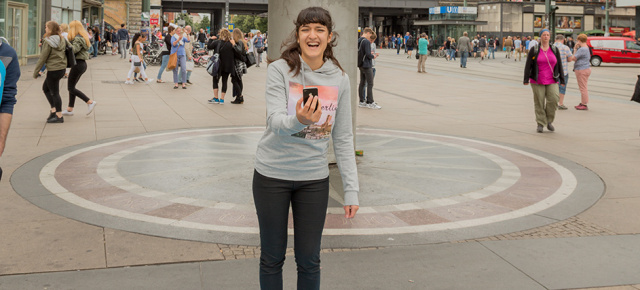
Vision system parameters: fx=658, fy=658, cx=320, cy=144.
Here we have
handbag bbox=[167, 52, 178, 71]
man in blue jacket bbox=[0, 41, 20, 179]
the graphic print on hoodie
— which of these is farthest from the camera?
handbag bbox=[167, 52, 178, 71]

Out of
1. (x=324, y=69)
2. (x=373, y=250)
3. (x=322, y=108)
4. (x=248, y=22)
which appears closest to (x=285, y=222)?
(x=322, y=108)

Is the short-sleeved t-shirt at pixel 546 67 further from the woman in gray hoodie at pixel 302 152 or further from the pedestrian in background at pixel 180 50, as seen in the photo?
the pedestrian in background at pixel 180 50

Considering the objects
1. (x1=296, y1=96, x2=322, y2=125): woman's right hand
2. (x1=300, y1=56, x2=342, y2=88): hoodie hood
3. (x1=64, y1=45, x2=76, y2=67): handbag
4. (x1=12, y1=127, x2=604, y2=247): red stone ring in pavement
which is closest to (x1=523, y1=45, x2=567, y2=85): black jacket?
(x1=12, y1=127, x2=604, y2=247): red stone ring in pavement

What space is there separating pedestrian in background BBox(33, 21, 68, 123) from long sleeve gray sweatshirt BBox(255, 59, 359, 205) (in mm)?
9170

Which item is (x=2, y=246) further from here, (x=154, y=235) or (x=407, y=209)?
(x=407, y=209)

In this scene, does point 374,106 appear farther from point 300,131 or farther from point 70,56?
point 300,131

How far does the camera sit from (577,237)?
202 inches

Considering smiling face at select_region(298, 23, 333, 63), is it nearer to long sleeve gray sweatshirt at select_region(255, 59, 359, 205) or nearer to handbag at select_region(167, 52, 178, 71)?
long sleeve gray sweatshirt at select_region(255, 59, 359, 205)

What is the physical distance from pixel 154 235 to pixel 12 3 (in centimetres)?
2365

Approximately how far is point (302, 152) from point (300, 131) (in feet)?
0.39

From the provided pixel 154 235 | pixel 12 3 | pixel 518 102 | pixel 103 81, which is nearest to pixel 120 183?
pixel 154 235

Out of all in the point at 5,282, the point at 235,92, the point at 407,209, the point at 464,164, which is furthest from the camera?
the point at 235,92

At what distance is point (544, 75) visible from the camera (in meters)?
11.0

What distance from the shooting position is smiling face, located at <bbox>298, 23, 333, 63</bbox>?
120 inches
